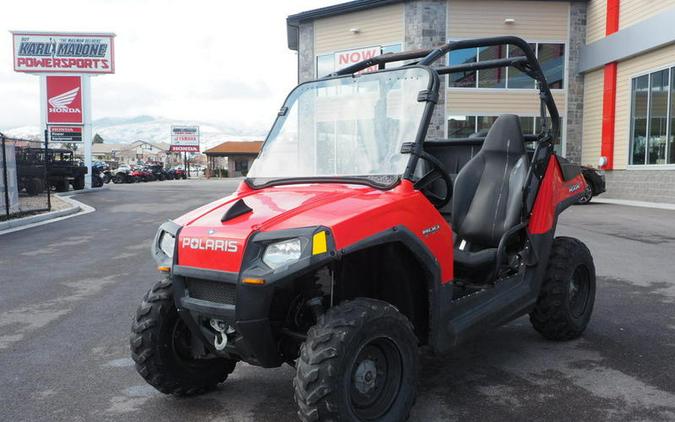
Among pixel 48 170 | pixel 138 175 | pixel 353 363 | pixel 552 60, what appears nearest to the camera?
pixel 353 363

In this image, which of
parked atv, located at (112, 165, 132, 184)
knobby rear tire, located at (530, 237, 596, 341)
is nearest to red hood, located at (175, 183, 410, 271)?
knobby rear tire, located at (530, 237, 596, 341)

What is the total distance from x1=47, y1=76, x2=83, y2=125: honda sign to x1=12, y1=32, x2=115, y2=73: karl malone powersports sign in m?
0.53

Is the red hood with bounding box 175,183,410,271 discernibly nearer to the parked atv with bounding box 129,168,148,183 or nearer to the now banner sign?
the now banner sign

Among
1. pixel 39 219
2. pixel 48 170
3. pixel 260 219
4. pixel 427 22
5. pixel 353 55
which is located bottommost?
pixel 39 219

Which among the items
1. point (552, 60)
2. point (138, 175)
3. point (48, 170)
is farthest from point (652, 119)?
A: point (138, 175)

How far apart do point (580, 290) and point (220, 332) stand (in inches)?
127

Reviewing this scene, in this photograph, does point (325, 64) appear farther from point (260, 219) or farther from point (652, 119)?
point (260, 219)

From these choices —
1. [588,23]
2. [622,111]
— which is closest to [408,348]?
[622,111]

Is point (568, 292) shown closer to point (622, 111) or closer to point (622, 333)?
point (622, 333)

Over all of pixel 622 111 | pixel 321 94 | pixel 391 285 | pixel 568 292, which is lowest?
pixel 568 292

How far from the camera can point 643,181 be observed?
19.0m

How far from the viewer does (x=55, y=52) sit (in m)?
31.3

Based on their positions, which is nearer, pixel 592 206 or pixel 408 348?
pixel 408 348

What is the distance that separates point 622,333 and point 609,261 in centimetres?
368
